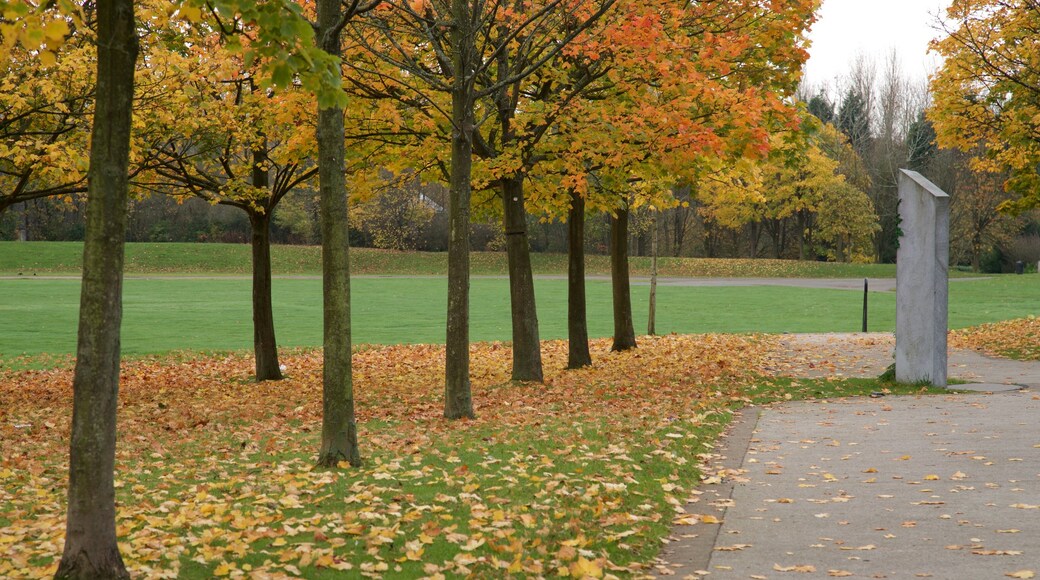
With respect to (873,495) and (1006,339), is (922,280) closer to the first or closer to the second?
(873,495)

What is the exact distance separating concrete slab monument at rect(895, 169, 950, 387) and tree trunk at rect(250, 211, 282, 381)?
997cm

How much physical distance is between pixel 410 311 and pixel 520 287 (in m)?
20.6

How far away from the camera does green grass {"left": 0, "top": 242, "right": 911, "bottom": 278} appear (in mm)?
63000

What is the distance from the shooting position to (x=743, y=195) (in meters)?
18.5

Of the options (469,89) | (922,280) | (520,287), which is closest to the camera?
(469,89)

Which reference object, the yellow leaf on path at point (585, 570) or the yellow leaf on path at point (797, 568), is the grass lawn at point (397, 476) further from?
the yellow leaf on path at point (797, 568)

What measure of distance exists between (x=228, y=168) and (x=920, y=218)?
10552 millimetres

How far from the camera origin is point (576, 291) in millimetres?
16797

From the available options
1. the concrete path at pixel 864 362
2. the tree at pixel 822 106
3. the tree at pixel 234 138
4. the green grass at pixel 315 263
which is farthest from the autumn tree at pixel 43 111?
the tree at pixel 822 106

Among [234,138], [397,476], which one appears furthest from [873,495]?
[234,138]

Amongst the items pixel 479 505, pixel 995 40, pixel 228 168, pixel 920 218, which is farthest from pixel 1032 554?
pixel 995 40

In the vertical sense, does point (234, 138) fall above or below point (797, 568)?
above

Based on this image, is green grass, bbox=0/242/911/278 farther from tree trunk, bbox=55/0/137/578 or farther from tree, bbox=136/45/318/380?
tree trunk, bbox=55/0/137/578

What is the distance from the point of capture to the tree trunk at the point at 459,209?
10.6 metres
